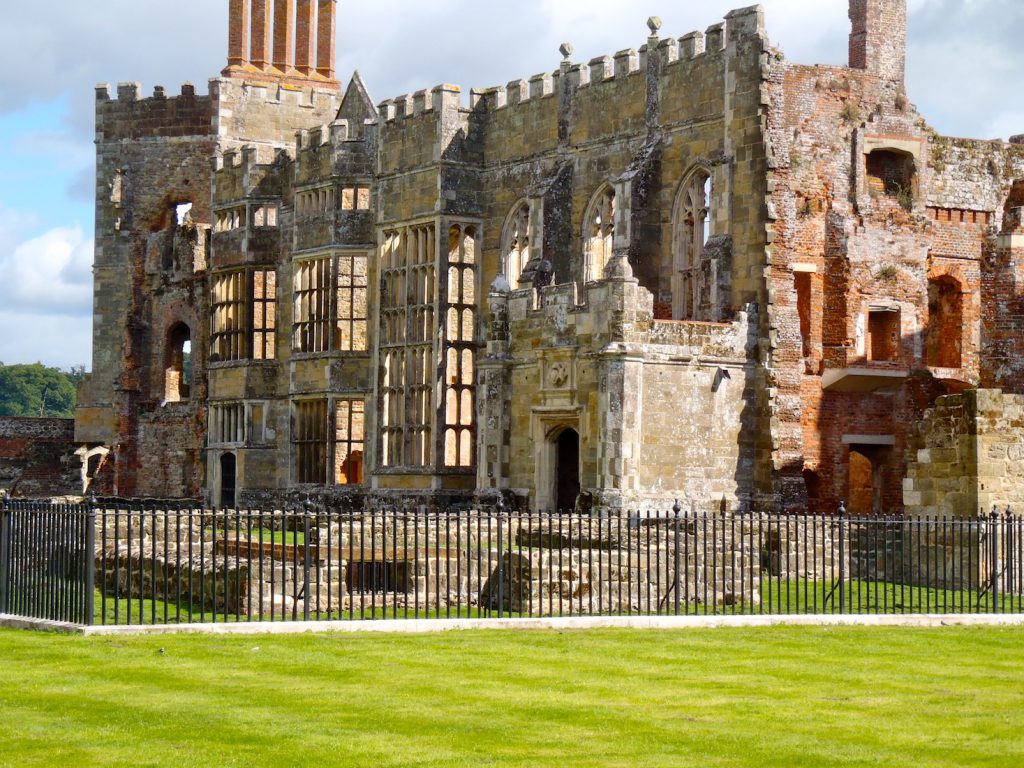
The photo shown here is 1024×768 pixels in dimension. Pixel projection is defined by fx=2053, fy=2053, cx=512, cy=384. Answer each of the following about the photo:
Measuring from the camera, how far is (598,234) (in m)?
40.6

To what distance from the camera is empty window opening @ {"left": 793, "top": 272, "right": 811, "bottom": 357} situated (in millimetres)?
37125

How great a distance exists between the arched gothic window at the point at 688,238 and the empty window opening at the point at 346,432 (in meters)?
10.0

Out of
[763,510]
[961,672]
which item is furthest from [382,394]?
[961,672]

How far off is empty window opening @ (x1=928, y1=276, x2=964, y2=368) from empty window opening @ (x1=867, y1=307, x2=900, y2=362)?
140 cm

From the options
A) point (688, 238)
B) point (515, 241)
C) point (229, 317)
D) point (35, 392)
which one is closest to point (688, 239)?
point (688, 238)

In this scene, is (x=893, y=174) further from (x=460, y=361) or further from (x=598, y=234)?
(x=460, y=361)

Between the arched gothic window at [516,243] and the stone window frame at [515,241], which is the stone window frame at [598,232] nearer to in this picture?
the stone window frame at [515,241]

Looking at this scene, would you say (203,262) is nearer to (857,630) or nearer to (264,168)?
(264,168)

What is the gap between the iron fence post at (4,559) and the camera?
22.5 meters

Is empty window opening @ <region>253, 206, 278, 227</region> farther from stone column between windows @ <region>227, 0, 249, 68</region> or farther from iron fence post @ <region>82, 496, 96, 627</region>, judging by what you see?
iron fence post @ <region>82, 496, 96, 627</region>

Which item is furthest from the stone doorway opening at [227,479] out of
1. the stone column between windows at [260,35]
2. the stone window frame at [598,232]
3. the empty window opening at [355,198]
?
the stone column between windows at [260,35]

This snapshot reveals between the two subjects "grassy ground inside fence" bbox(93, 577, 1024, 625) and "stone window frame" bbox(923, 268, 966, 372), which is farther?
"stone window frame" bbox(923, 268, 966, 372)

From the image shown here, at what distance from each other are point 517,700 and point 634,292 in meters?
19.3

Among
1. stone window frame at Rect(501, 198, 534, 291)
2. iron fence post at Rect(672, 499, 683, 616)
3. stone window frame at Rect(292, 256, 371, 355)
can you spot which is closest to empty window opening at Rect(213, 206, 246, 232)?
stone window frame at Rect(292, 256, 371, 355)
